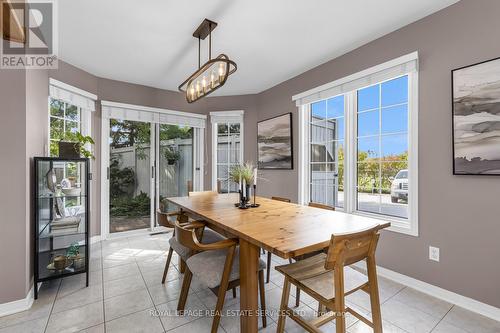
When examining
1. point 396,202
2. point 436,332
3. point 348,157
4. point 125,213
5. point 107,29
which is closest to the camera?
point 436,332

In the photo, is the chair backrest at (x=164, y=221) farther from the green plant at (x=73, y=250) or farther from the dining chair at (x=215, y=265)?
the green plant at (x=73, y=250)

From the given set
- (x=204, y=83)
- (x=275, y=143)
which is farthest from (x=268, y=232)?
(x=275, y=143)

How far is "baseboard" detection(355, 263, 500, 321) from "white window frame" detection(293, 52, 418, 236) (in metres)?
0.46

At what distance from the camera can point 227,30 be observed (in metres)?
2.39

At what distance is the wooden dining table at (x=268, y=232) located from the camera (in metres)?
1.21

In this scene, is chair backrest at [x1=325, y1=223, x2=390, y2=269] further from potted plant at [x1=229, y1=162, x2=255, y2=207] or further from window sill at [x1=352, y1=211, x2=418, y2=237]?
window sill at [x1=352, y1=211, x2=418, y2=237]

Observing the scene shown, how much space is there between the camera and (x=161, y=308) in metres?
1.96

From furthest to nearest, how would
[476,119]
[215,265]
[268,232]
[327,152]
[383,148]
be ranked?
[327,152] → [383,148] → [476,119] → [215,265] → [268,232]

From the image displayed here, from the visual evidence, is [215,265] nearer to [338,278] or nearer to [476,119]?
[338,278]

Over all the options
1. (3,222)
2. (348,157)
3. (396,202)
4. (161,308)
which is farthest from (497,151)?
(3,222)

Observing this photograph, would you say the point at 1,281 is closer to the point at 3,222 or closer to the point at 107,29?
the point at 3,222

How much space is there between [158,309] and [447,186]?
2.75 metres

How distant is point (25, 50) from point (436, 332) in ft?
13.3

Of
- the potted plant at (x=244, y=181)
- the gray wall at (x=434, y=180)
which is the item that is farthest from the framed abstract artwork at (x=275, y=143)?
the potted plant at (x=244, y=181)
